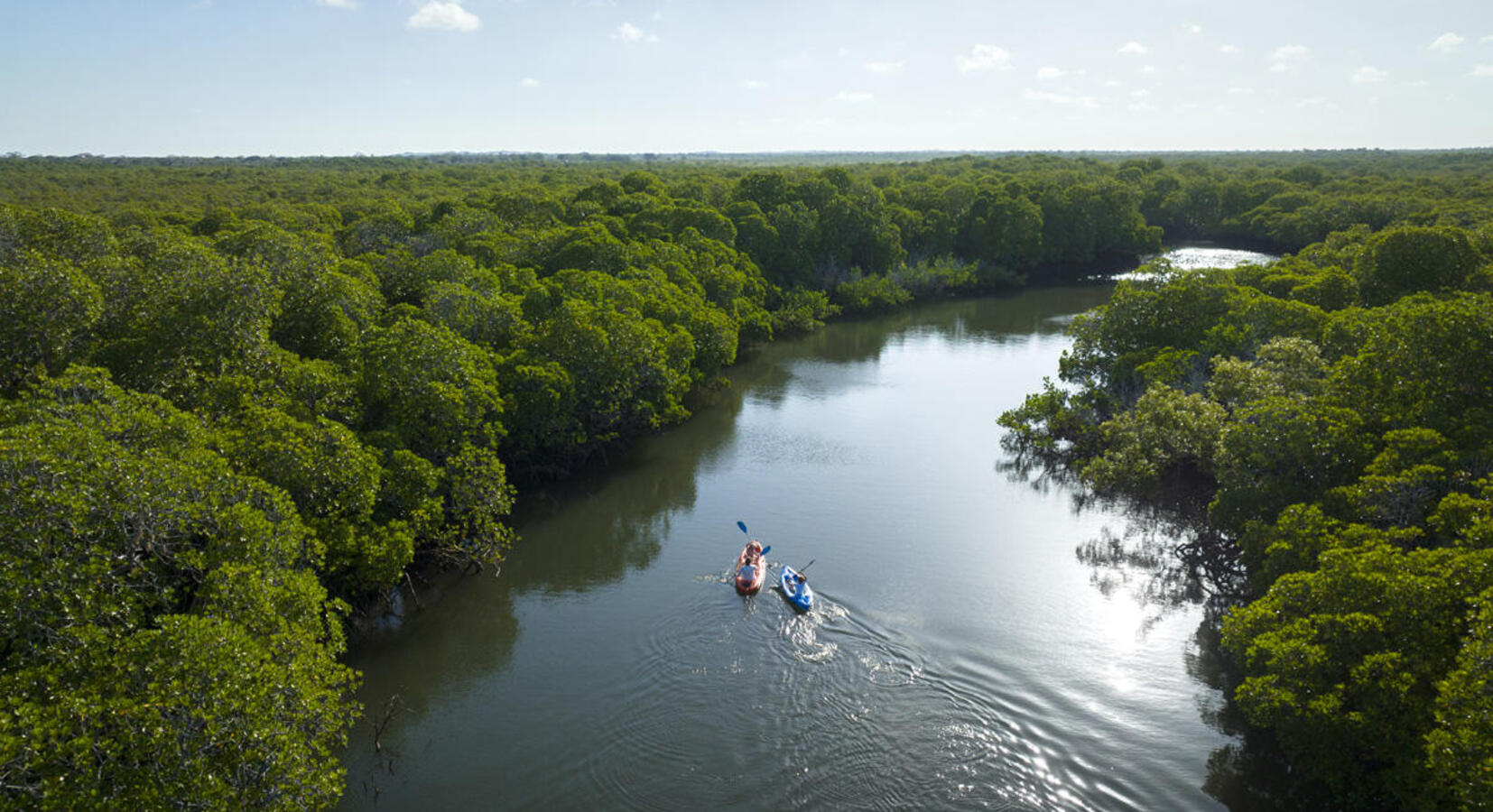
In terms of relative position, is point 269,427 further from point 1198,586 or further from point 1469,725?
point 1198,586

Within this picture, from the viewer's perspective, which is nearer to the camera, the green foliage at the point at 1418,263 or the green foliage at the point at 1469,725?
the green foliage at the point at 1469,725

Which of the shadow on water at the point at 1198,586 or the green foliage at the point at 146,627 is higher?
the green foliage at the point at 146,627

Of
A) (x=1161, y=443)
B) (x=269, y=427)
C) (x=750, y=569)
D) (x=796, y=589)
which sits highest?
(x=269, y=427)

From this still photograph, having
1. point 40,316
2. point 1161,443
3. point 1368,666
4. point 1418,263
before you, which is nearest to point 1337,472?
point 1161,443

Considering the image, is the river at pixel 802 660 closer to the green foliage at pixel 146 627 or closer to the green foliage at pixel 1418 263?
the green foliage at pixel 146 627

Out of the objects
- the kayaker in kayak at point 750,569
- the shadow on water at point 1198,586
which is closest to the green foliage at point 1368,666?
the shadow on water at point 1198,586

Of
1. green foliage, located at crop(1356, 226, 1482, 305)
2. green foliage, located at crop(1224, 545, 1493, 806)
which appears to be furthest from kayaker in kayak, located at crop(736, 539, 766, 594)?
green foliage, located at crop(1356, 226, 1482, 305)

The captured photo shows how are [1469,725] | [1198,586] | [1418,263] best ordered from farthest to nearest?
[1418,263], [1198,586], [1469,725]
